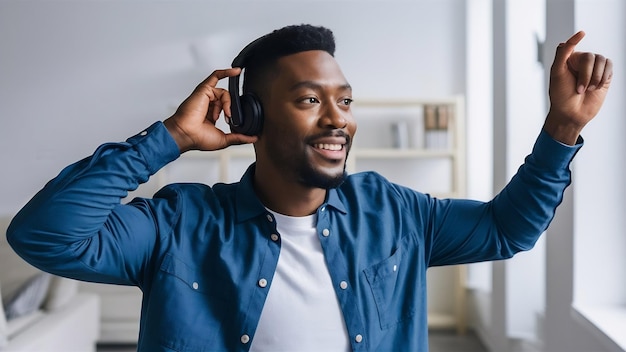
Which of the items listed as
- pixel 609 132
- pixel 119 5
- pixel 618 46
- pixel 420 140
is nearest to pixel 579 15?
pixel 618 46

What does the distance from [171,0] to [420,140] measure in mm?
2086

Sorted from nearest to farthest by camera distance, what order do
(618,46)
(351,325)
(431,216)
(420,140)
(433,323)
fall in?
(351,325)
(431,216)
(618,46)
(433,323)
(420,140)

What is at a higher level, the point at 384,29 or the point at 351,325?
the point at 384,29

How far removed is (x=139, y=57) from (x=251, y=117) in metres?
3.63

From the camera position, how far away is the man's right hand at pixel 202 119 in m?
1.20

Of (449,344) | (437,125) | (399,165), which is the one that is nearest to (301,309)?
(449,344)

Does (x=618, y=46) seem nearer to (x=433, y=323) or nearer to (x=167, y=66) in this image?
(x=433, y=323)

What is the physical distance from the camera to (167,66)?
467 cm

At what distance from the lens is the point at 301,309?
118 cm

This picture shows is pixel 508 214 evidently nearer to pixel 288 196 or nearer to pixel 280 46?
pixel 288 196

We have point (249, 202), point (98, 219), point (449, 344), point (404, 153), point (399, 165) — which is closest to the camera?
point (98, 219)

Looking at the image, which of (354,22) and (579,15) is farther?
(354,22)

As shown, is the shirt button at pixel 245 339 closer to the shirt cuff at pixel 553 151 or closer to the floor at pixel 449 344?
the shirt cuff at pixel 553 151

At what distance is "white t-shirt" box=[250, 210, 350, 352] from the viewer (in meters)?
1.17
